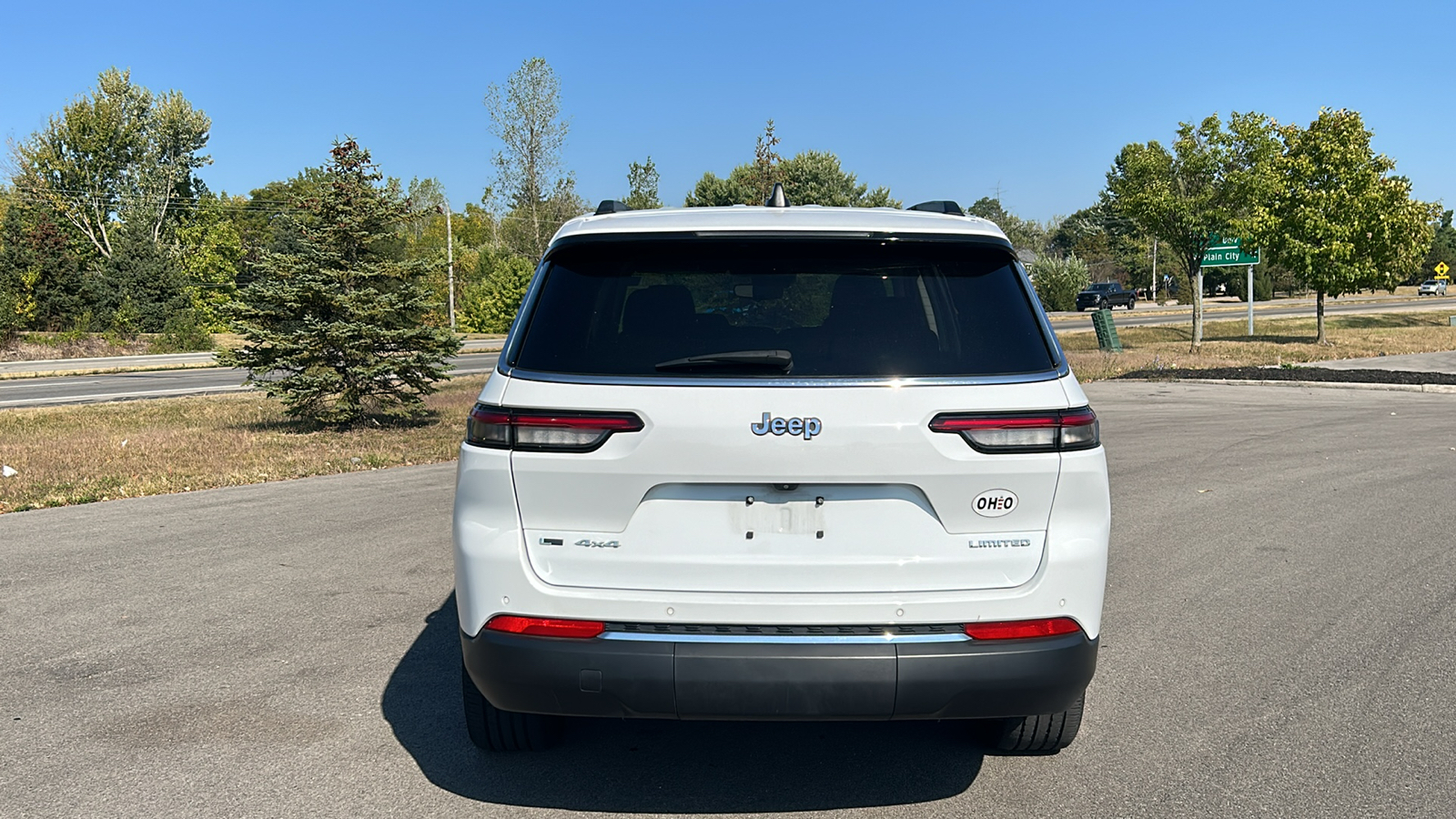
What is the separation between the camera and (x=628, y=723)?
4250 mm

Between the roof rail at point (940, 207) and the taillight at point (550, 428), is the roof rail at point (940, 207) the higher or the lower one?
the higher one

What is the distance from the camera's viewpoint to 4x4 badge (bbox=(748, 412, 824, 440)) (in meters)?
3.02

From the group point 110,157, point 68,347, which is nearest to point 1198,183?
point 68,347

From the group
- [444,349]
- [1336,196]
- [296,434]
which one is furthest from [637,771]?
[1336,196]

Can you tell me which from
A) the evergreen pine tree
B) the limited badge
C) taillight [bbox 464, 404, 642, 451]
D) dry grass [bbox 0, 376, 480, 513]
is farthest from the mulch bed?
taillight [bbox 464, 404, 642, 451]

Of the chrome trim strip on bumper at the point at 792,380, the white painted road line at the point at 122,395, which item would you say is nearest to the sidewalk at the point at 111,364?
the white painted road line at the point at 122,395

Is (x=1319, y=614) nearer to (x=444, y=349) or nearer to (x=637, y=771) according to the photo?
(x=637, y=771)

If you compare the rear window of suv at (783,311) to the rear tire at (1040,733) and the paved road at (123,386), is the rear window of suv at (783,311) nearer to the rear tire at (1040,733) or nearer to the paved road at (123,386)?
the rear tire at (1040,733)

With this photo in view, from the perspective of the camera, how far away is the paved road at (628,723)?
357cm

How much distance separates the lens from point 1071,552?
124 inches

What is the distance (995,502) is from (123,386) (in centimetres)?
2557

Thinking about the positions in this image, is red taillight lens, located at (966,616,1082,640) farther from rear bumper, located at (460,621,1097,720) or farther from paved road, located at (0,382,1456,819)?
paved road, located at (0,382,1456,819)

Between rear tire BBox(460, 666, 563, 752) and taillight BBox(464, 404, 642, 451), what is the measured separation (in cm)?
96

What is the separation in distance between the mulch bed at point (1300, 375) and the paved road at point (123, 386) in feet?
42.8
